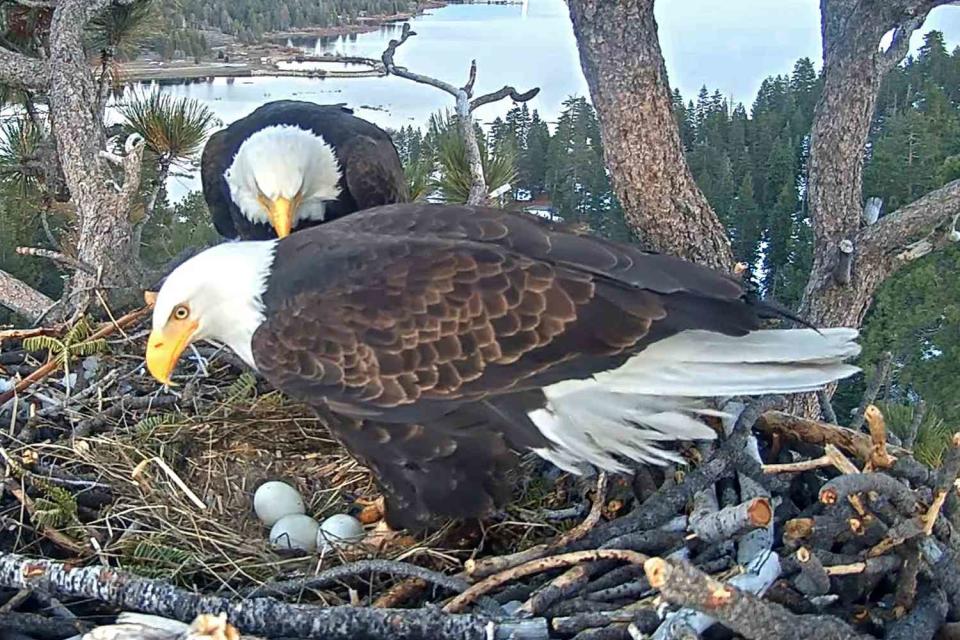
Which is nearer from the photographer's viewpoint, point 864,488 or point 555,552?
point 864,488

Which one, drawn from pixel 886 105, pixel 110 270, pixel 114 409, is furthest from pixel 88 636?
pixel 886 105

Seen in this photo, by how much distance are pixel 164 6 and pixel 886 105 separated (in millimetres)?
14311

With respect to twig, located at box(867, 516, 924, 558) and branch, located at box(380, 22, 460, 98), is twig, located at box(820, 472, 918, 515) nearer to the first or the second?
twig, located at box(867, 516, 924, 558)

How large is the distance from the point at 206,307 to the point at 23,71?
2.53 metres

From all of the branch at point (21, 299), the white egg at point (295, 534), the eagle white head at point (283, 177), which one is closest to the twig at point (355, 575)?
the white egg at point (295, 534)

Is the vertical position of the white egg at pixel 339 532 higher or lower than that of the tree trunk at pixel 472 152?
lower

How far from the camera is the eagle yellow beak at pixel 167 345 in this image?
7.17ft

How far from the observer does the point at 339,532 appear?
2.45 meters

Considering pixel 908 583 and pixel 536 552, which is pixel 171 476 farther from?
pixel 908 583

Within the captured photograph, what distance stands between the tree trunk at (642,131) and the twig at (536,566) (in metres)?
1.26

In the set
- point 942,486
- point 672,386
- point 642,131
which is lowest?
point 942,486

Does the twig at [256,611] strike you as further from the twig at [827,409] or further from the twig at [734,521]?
the twig at [827,409]

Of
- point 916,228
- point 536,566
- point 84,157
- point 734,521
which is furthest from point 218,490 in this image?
point 916,228

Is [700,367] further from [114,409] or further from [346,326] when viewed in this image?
[114,409]
